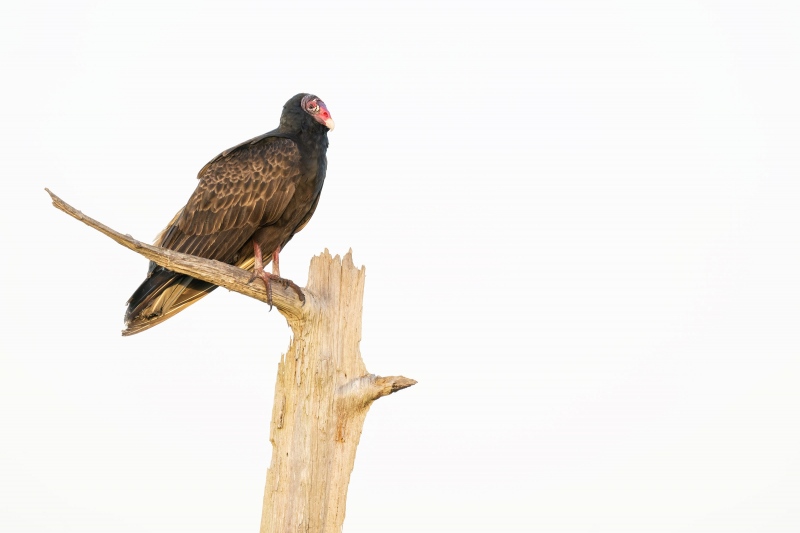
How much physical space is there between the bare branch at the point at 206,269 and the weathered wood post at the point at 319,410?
0.24 ft

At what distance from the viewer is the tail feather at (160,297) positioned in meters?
5.86

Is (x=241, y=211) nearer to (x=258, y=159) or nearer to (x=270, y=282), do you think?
(x=258, y=159)

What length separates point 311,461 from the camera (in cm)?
508

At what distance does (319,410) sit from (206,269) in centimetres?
106

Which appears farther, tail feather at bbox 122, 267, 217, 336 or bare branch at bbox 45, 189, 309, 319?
tail feather at bbox 122, 267, 217, 336

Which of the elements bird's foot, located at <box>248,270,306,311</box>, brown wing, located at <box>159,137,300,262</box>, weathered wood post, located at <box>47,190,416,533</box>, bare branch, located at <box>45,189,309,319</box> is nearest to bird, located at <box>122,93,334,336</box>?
brown wing, located at <box>159,137,300,262</box>

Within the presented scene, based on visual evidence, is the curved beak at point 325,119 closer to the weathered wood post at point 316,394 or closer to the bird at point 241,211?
the bird at point 241,211

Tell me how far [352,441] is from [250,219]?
180 centimetres

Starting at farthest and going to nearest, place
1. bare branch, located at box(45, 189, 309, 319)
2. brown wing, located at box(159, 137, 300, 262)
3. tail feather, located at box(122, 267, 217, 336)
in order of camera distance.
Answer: brown wing, located at box(159, 137, 300, 262) < tail feather, located at box(122, 267, 217, 336) < bare branch, located at box(45, 189, 309, 319)

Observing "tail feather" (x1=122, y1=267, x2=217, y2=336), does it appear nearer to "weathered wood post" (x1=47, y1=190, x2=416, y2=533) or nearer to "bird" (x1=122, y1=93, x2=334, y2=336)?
"bird" (x1=122, y1=93, x2=334, y2=336)

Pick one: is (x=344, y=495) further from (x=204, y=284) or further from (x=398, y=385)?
(x=204, y=284)

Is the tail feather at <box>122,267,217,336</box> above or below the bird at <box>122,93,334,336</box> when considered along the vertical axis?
below

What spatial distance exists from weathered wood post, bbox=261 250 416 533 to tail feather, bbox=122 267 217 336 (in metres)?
0.98

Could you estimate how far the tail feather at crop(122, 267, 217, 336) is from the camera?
586 centimetres
